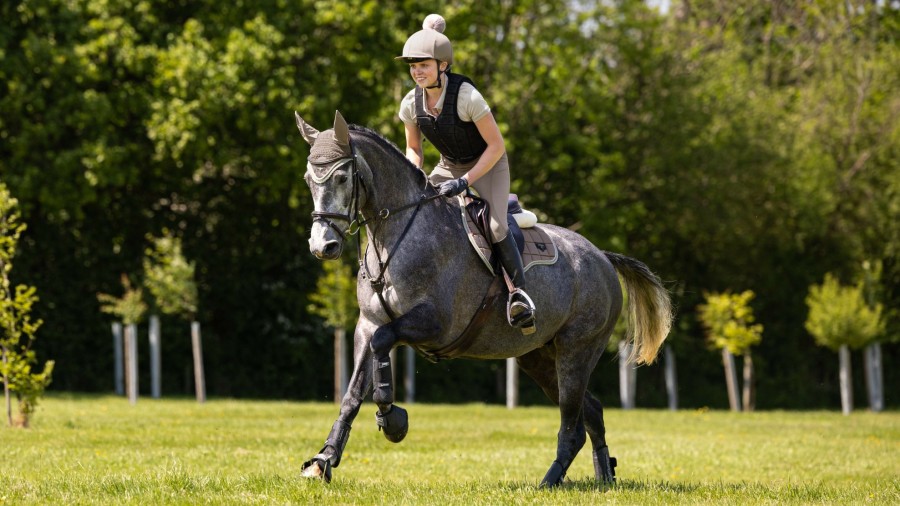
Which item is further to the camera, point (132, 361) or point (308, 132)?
point (132, 361)

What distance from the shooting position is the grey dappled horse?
30.5 ft

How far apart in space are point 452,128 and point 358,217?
3.79ft

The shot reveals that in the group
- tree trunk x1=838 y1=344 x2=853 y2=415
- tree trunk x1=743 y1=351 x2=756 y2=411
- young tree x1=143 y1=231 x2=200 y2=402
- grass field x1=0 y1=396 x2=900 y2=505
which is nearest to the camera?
grass field x1=0 y1=396 x2=900 y2=505

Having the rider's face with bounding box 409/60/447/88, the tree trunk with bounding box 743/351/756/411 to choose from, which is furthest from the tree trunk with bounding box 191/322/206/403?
the rider's face with bounding box 409/60/447/88

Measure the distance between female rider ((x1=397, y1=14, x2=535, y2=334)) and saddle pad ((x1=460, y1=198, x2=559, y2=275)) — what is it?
0.11 meters

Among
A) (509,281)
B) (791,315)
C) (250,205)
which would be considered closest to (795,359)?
(791,315)

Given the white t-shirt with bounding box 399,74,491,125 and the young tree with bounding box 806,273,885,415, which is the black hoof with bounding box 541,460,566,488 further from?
the young tree with bounding box 806,273,885,415

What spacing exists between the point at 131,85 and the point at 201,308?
6.07m

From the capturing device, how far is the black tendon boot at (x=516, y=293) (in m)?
10.1

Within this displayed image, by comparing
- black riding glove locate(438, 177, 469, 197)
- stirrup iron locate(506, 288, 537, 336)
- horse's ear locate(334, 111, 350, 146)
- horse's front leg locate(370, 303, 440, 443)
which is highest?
horse's ear locate(334, 111, 350, 146)

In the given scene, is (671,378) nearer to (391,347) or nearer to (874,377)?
(874,377)

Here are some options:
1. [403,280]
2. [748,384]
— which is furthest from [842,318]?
[403,280]

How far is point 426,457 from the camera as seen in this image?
52.4ft

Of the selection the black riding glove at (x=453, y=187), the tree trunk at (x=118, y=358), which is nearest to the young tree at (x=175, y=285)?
the tree trunk at (x=118, y=358)
